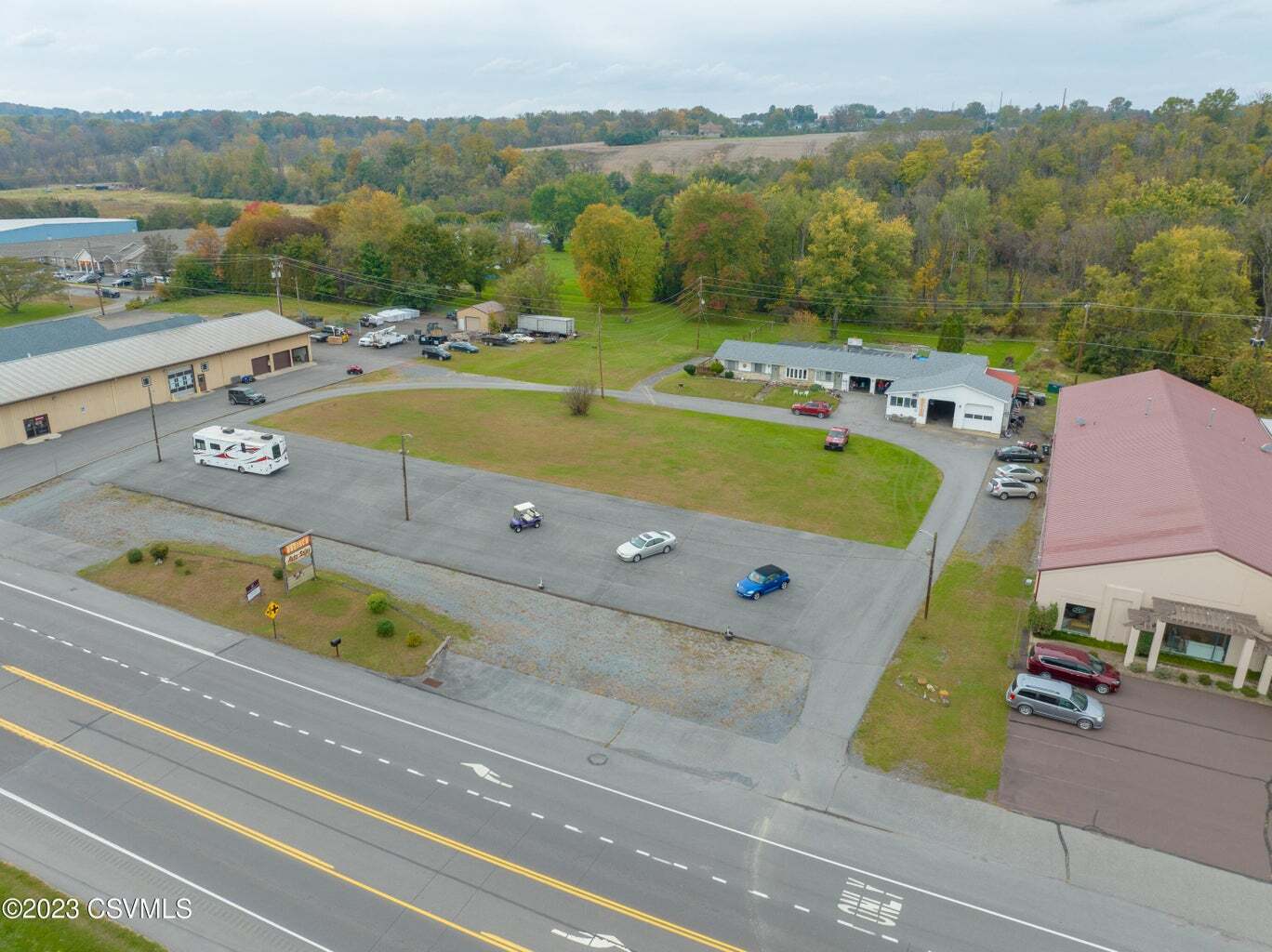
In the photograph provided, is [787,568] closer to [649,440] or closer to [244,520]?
[649,440]

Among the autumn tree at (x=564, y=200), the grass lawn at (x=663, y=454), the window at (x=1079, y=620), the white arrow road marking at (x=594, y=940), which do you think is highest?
the autumn tree at (x=564, y=200)

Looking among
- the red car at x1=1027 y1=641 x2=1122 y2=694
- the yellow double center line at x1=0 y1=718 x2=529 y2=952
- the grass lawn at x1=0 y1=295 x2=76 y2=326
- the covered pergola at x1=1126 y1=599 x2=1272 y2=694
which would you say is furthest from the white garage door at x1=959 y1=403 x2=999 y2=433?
the grass lawn at x1=0 y1=295 x2=76 y2=326

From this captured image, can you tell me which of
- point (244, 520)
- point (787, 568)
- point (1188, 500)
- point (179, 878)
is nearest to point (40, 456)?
point (244, 520)

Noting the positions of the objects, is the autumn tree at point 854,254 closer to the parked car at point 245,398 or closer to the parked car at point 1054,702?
the parked car at point 245,398

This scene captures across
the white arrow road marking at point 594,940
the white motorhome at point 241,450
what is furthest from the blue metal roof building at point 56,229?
the white arrow road marking at point 594,940

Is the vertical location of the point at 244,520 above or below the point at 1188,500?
below

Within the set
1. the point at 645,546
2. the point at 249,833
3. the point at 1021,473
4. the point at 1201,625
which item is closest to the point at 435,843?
the point at 249,833
